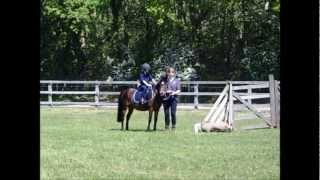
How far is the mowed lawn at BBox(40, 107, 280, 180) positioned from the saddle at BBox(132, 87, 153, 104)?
0.50 m

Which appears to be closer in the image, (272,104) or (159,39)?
(272,104)

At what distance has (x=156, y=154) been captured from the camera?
7.22 meters

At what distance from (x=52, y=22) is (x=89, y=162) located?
61.0ft

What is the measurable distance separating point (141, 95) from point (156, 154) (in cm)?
369

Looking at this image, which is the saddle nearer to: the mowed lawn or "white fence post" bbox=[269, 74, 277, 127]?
the mowed lawn

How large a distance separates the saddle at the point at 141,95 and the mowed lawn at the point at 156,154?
499 millimetres

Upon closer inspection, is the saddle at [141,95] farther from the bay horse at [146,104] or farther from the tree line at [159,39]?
the tree line at [159,39]

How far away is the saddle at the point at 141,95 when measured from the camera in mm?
10742

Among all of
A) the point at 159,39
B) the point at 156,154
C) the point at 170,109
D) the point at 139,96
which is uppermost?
the point at 159,39

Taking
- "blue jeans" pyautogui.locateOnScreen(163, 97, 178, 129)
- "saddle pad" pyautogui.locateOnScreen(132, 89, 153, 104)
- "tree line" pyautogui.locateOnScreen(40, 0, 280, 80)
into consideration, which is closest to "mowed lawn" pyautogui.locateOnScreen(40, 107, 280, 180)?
"blue jeans" pyautogui.locateOnScreen(163, 97, 178, 129)

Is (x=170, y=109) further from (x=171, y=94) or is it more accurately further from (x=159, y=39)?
(x=159, y=39)

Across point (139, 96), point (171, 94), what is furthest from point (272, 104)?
point (139, 96)
